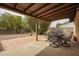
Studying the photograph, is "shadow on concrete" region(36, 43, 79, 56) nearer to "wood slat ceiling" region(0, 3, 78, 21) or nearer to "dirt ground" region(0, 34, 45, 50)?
"dirt ground" region(0, 34, 45, 50)

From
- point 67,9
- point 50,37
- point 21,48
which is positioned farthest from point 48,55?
point 67,9

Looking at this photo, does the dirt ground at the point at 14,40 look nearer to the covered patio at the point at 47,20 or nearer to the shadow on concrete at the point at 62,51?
the covered patio at the point at 47,20

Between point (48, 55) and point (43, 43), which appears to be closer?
point (48, 55)

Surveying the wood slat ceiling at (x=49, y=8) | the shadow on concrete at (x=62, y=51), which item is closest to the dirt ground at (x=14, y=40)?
the shadow on concrete at (x=62, y=51)

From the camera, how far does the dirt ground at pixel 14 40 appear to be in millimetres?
3537

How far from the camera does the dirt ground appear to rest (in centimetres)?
354

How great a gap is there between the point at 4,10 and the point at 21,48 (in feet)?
3.23

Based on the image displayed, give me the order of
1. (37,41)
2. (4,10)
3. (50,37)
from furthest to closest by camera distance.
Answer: (37,41), (50,37), (4,10)

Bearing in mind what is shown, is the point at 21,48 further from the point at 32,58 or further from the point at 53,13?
the point at 53,13

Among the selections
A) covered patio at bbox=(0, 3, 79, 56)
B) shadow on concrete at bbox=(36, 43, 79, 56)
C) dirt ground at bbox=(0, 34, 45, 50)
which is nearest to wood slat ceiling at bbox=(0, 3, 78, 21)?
covered patio at bbox=(0, 3, 79, 56)

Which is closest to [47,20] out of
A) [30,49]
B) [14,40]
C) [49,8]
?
[49,8]

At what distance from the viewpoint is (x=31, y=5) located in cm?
358

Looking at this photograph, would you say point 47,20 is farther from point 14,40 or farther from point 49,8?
point 14,40

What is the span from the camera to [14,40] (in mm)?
3625
